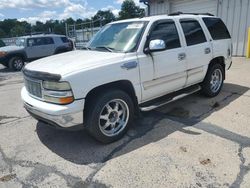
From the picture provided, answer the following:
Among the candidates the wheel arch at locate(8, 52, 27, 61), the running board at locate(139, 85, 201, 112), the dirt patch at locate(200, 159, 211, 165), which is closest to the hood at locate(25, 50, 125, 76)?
the running board at locate(139, 85, 201, 112)

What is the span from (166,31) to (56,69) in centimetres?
228

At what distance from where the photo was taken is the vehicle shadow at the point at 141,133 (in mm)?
3801

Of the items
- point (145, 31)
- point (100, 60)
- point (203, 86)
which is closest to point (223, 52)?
point (203, 86)

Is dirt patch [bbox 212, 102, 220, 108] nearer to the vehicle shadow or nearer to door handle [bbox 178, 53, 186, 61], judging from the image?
the vehicle shadow

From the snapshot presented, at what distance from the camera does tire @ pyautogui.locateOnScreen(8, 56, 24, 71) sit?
13844 mm

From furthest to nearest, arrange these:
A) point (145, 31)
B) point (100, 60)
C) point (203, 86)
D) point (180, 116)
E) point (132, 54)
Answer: point (203, 86) → point (180, 116) → point (145, 31) → point (132, 54) → point (100, 60)

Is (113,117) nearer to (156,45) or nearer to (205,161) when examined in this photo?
(156,45)

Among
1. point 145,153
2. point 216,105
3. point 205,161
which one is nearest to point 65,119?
point 145,153

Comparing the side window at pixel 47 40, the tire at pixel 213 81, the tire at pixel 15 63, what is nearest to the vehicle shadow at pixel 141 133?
the tire at pixel 213 81

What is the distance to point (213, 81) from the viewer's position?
6.19 metres

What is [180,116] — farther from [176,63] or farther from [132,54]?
[132,54]

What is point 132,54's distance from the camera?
4109mm

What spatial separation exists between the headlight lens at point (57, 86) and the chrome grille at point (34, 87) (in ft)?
0.64

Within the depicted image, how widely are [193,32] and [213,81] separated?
1.49 metres
